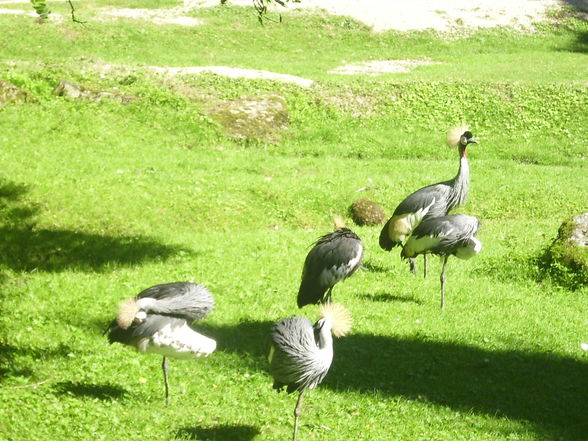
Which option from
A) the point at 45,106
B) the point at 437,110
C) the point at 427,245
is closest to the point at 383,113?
the point at 437,110

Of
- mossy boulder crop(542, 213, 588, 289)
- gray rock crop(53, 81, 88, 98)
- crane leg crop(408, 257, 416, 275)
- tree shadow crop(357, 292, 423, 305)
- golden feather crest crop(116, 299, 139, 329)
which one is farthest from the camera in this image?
gray rock crop(53, 81, 88, 98)

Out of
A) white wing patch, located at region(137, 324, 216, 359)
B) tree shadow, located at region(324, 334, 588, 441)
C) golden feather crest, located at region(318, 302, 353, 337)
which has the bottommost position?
tree shadow, located at region(324, 334, 588, 441)

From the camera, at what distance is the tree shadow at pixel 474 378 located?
1009 cm

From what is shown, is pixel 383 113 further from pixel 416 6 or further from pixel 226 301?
pixel 416 6

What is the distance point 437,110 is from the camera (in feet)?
88.0

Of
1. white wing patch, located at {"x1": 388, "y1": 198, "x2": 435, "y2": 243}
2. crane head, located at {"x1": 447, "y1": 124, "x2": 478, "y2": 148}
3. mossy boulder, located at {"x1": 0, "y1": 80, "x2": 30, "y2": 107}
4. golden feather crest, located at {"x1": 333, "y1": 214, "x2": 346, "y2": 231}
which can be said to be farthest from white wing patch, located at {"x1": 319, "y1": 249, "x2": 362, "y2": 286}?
mossy boulder, located at {"x1": 0, "y1": 80, "x2": 30, "y2": 107}

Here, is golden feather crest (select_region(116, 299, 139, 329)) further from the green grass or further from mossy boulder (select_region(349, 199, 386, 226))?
mossy boulder (select_region(349, 199, 386, 226))

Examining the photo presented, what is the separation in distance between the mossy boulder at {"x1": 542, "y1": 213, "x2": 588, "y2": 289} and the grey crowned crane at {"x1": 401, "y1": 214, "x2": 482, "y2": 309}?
2625 millimetres

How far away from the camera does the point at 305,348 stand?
8.34 metres

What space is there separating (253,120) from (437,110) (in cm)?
687

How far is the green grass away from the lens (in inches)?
384

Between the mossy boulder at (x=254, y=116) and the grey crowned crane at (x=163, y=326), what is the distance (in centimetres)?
1477

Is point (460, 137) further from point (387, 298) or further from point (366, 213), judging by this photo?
point (366, 213)

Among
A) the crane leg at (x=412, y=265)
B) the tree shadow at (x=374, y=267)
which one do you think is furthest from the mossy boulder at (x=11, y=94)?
the crane leg at (x=412, y=265)
